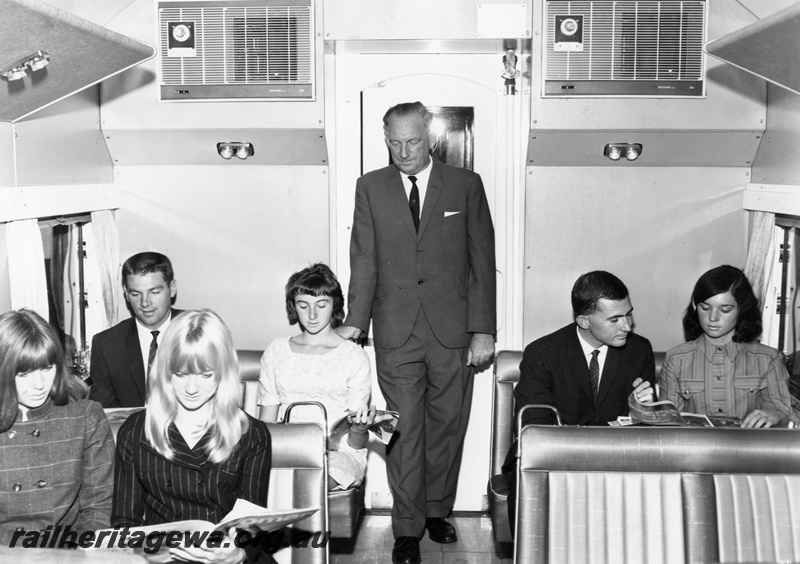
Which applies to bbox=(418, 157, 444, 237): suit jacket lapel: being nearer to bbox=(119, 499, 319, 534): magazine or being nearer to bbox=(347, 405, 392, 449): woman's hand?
bbox=(347, 405, 392, 449): woman's hand

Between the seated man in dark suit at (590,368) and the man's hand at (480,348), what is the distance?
0.62m

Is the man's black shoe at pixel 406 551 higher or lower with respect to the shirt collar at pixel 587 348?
lower

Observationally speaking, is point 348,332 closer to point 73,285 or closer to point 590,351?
point 590,351

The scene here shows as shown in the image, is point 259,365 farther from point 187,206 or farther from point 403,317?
point 187,206

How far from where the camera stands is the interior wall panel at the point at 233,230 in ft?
15.4

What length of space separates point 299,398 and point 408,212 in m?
1.07

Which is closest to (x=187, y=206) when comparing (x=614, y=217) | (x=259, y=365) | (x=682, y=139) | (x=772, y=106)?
(x=259, y=365)

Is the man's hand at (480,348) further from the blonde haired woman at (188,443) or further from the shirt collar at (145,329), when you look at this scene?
the blonde haired woman at (188,443)

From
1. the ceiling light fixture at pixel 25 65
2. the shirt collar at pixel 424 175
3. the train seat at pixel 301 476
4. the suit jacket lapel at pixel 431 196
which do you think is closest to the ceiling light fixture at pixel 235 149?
the shirt collar at pixel 424 175

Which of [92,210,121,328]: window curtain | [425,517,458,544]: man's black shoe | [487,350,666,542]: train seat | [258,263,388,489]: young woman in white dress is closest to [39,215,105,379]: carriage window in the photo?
[92,210,121,328]: window curtain

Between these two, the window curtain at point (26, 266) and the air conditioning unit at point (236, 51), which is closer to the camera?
the window curtain at point (26, 266)

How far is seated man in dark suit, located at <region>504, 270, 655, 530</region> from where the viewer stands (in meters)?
3.65

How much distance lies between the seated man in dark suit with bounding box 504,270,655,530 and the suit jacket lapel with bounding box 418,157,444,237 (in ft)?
3.00

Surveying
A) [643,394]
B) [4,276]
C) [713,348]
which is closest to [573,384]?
[643,394]
